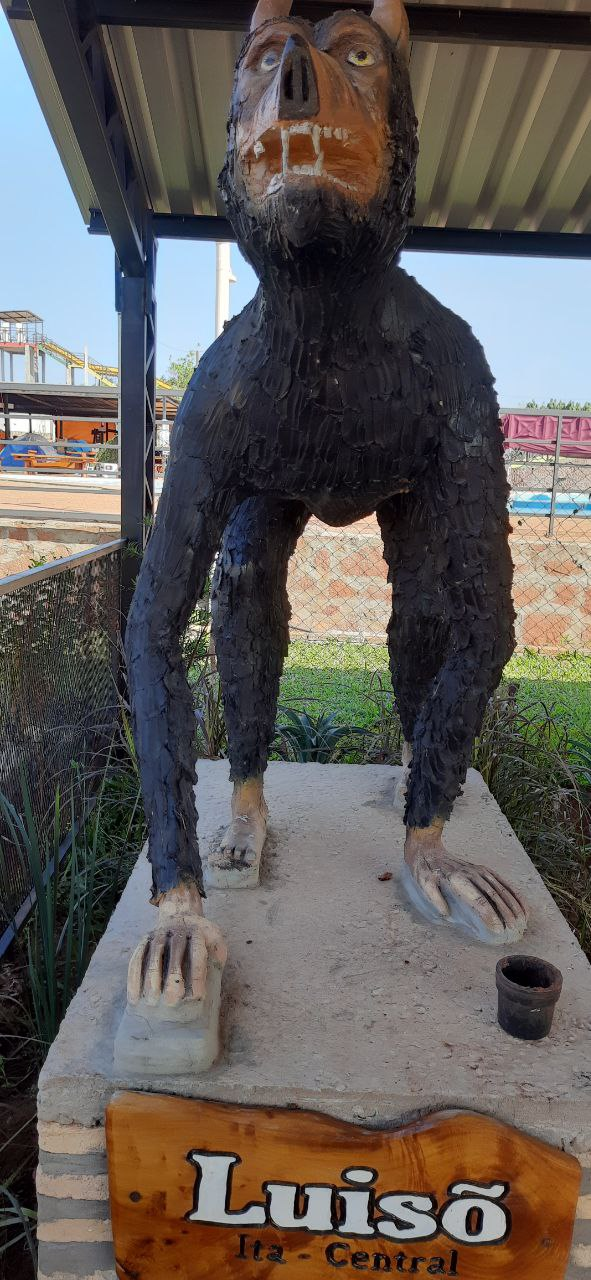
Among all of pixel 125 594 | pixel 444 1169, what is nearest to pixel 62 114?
pixel 125 594

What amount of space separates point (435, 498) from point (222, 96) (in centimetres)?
201

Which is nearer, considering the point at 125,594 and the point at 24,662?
the point at 24,662

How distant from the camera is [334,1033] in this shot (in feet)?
4.09

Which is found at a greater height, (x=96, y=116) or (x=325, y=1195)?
(x=96, y=116)

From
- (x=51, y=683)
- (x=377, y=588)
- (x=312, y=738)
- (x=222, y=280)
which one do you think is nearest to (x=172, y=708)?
(x=51, y=683)

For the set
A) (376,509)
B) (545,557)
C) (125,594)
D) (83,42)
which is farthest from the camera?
(545,557)

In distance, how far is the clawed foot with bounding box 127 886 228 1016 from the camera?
1171mm

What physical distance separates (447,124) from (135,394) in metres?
1.50

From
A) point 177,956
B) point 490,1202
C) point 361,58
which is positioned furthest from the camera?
point 177,956

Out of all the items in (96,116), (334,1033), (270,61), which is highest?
(96,116)

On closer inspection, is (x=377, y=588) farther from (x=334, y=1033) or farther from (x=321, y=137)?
(x=321, y=137)

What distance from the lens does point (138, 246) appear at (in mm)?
3057

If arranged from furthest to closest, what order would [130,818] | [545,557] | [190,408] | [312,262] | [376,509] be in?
1. [545,557]
2. [130,818]
3. [376,509]
4. [190,408]
5. [312,262]

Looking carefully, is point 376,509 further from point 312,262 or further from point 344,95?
point 344,95
